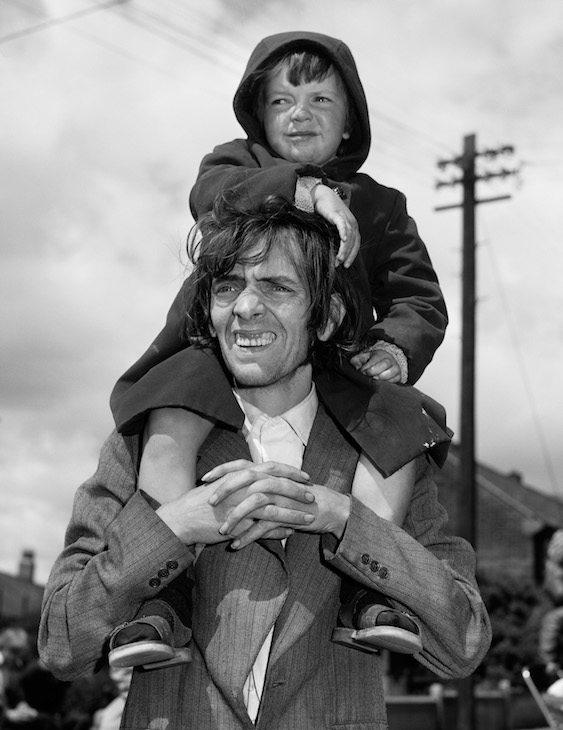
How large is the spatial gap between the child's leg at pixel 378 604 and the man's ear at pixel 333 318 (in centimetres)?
34

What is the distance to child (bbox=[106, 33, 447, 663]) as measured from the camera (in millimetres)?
2742

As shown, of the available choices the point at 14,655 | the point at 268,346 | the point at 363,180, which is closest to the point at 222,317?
the point at 268,346

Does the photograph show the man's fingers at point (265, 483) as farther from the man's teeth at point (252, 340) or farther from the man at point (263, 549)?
the man's teeth at point (252, 340)

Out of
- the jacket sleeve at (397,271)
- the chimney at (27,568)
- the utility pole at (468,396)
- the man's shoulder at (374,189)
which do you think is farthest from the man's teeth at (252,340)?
the chimney at (27,568)

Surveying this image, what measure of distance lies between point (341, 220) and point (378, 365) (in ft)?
1.39

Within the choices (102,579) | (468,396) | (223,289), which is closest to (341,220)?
(223,289)

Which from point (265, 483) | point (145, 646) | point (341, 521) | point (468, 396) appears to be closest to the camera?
point (145, 646)

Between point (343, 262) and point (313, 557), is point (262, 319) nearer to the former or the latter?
point (343, 262)

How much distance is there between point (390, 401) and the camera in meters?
2.89

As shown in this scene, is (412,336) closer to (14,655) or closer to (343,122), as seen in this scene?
(343,122)

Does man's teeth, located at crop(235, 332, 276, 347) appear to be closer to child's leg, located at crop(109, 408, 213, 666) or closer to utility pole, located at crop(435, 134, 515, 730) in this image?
child's leg, located at crop(109, 408, 213, 666)

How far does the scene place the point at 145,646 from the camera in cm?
241

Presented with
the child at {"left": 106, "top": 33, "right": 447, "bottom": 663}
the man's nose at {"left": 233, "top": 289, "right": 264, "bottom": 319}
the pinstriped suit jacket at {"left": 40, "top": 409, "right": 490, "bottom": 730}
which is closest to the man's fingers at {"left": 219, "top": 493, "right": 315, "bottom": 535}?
the pinstriped suit jacket at {"left": 40, "top": 409, "right": 490, "bottom": 730}

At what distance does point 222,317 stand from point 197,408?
245 millimetres
